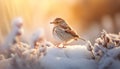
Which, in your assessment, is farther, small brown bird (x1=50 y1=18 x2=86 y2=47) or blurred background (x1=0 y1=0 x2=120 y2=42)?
blurred background (x1=0 y1=0 x2=120 y2=42)

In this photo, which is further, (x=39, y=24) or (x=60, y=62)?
(x=39, y=24)

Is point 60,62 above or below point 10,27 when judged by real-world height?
below

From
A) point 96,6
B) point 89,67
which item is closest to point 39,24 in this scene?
point 96,6

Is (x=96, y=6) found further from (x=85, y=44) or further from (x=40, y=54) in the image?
(x=40, y=54)

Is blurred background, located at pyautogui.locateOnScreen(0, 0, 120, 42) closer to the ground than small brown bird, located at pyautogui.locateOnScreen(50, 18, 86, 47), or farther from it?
farther from it

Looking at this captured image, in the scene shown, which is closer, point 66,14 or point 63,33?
point 63,33

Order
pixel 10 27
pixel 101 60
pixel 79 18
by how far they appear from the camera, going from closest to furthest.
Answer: pixel 101 60 → pixel 10 27 → pixel 79 18

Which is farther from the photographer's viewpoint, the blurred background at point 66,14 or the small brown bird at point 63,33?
the blurred background at point 66,14

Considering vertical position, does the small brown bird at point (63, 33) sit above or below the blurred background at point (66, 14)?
below
